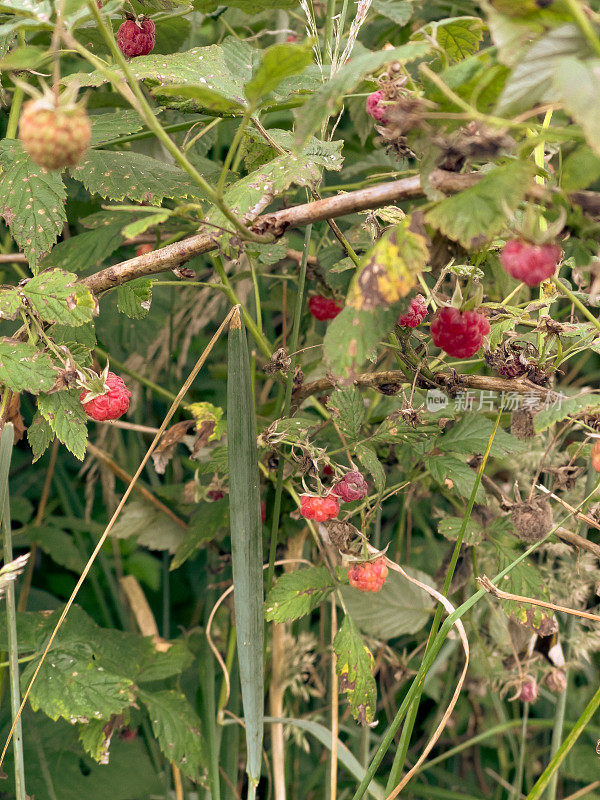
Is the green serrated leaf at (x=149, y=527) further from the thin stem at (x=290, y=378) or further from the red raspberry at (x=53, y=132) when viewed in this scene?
the red raspberry at (x=53, y=132)

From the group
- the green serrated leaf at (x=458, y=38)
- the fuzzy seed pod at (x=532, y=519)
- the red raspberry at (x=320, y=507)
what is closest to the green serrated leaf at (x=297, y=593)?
the red raspberry at (x=320, y=507)

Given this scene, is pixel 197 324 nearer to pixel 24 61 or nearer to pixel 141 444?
pixel 141 444

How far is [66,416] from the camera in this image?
63 centimetres

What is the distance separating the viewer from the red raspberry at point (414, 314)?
2.20 feet

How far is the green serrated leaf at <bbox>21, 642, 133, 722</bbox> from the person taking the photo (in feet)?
2.54

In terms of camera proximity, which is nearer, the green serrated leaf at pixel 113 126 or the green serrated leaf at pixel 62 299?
the green serrated leaf at pixel 62 299

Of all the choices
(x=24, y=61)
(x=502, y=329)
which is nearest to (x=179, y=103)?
(x=24, y=61)

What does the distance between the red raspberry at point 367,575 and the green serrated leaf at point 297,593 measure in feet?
0.24

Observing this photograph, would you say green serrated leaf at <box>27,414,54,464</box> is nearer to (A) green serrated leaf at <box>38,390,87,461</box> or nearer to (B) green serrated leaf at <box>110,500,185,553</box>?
(A) green serrated leaf at <box>38,390,87,461</box>

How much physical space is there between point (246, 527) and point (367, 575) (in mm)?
150

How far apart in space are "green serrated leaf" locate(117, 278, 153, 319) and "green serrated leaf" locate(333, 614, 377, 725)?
42 centimetres

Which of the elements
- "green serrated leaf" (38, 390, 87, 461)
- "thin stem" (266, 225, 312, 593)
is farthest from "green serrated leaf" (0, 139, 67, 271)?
"thin stem" (266, 225, 312, 593)

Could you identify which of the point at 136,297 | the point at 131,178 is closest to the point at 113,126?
the point at 131,178

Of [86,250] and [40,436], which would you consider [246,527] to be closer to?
[40,436]
